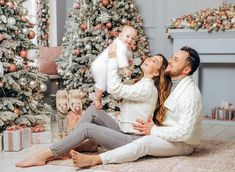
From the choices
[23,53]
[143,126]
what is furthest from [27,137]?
[143,126]

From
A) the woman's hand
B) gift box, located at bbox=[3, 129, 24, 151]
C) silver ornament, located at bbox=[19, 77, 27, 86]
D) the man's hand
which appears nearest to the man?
the man's hand

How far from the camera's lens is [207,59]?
18.1 feet

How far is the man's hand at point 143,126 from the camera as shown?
123 inches

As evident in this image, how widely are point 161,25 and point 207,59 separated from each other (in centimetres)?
120

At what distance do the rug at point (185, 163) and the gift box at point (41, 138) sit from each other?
843 millimetres

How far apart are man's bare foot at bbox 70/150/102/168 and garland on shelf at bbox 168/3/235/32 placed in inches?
117

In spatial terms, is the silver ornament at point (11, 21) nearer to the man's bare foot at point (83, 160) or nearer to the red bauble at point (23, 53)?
the red bauble at point (23, 53)

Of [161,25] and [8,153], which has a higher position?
[161,25]

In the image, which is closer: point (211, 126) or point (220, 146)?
point (220, 146)

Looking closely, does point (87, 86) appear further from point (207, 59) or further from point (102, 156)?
point (102, 156)

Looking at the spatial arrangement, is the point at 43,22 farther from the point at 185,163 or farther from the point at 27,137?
the point at 185,163

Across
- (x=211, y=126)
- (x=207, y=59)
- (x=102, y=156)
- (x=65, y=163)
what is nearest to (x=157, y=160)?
(x=102, y=156)

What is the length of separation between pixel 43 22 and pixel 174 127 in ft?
14.5

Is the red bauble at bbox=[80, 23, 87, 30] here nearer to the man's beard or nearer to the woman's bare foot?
the man's beard
